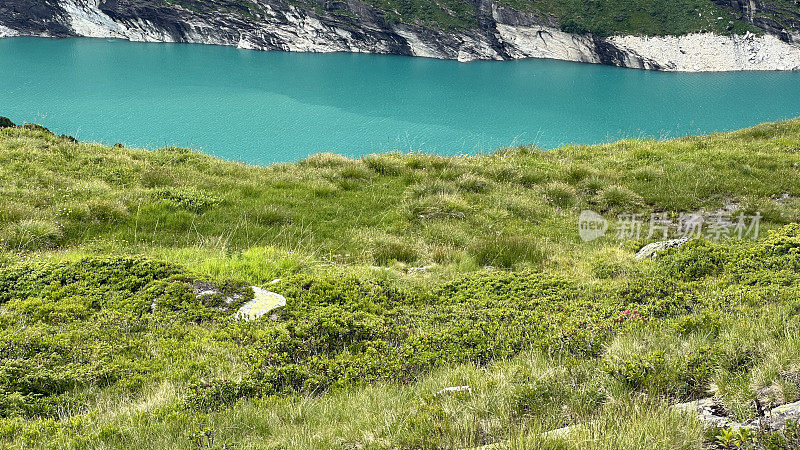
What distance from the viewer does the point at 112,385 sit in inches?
200

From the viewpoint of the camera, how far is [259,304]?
7.04 m

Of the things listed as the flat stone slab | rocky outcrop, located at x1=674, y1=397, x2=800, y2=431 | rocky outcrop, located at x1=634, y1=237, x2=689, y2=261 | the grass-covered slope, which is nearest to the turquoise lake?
the grass-covered slope

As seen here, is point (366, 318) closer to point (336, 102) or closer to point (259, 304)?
point (259, 304)

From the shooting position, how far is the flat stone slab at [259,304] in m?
6.71

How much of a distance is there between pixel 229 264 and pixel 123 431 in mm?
5025

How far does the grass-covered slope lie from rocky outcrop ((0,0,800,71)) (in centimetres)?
9840

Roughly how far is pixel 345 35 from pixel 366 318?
360ft

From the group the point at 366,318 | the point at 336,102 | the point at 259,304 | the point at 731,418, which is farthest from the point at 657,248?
the point at 336,102

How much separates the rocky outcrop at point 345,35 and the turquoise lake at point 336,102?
13.4m

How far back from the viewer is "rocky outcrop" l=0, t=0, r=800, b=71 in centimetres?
10169

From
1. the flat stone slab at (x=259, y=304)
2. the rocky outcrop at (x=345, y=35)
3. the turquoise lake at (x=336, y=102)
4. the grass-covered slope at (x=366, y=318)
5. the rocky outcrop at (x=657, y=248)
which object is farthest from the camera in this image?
the rocky outcrop at (x=345, y=35)

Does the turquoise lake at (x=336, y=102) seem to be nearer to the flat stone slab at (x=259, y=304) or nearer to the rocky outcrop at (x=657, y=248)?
the rocky outcrop at (x=657, y=248)

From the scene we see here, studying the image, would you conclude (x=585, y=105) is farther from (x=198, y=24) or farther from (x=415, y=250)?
(x=198, y=24)

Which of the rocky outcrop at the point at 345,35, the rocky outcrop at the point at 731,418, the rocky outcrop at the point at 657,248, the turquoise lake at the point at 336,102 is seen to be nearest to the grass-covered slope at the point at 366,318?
the rocky outcrop at the point at 731,418
